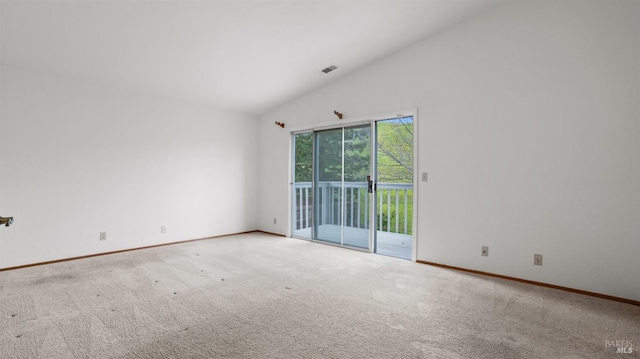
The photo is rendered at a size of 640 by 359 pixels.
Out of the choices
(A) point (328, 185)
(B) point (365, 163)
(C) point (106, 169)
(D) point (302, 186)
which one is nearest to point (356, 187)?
(B) point (365, 163)

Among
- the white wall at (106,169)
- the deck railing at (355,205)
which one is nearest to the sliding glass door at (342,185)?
the deck railing at (355,205)

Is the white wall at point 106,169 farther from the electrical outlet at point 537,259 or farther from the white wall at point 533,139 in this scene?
the electrical outlet at point 537,259

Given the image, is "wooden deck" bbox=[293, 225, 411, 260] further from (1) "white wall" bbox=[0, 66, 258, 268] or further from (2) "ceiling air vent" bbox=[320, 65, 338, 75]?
(2) "ceiling air vent" bbox=[320, 65, 338, 75]

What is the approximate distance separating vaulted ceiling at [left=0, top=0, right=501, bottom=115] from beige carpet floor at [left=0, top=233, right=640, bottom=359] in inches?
94.1

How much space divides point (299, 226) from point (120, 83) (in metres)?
3.40

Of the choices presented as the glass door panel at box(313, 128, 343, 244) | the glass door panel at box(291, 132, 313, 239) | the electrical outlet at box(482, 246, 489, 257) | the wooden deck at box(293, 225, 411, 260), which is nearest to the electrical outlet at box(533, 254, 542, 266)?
the electrical outlet at box(482, 246, 489, 257)

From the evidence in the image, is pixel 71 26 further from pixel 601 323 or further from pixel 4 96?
pixel 601 323

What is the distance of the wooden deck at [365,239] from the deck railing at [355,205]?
0.08 m

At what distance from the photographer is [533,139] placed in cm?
295

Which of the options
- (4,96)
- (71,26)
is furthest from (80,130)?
(71,26)

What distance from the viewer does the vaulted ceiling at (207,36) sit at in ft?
8.70

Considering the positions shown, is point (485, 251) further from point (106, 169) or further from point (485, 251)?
point (106, 169)

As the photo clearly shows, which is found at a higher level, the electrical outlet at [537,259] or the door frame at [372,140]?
the door frame at [372,140]

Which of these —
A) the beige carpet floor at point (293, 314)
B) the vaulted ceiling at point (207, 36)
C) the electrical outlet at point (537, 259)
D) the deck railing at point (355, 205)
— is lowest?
the beige carpet floor at point (293, 314)
